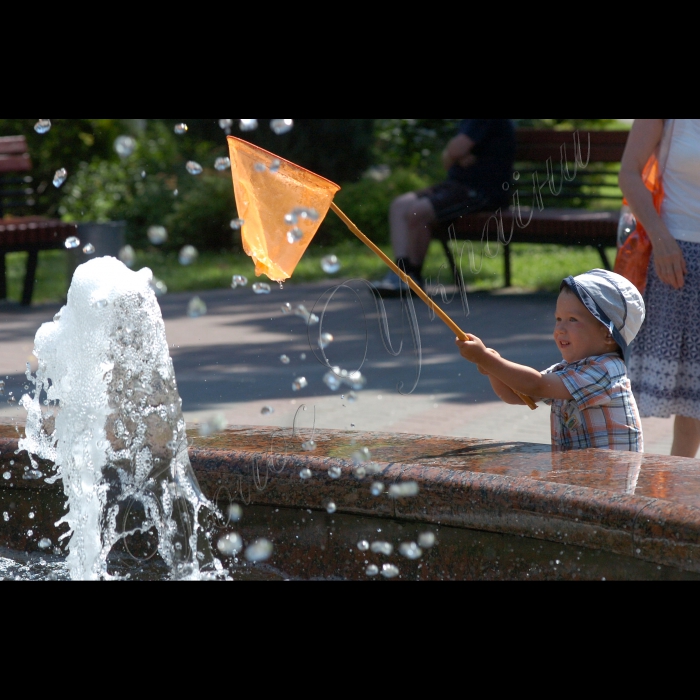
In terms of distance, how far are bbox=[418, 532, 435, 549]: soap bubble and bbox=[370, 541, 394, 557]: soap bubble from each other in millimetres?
75

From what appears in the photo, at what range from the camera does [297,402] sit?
5340 mm

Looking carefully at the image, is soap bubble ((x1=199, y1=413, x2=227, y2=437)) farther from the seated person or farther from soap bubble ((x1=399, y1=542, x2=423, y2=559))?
the seated person

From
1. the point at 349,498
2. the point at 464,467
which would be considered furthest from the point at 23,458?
the point at 464,467

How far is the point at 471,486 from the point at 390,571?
319 mm

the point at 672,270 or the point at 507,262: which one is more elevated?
the point at 672,270

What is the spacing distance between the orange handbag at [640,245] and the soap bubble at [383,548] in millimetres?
1492

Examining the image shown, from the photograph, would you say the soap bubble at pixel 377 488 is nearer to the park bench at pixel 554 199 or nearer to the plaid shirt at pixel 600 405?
the plaid shirt at pixel 600 405

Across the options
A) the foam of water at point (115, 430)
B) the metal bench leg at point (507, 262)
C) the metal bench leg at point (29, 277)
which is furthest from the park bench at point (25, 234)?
the foam of water at point (115, 430)

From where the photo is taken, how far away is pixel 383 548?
254 cm

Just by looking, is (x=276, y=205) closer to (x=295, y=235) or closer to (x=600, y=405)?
(x=295, y=235)

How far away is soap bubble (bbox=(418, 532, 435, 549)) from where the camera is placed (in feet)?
8.21

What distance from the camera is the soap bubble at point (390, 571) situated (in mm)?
2531

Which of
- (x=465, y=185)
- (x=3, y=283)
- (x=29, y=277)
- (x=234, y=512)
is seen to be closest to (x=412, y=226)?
(x=465, y=185)

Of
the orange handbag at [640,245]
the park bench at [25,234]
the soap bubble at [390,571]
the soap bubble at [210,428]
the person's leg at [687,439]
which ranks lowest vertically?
the park bench at [25,234]
